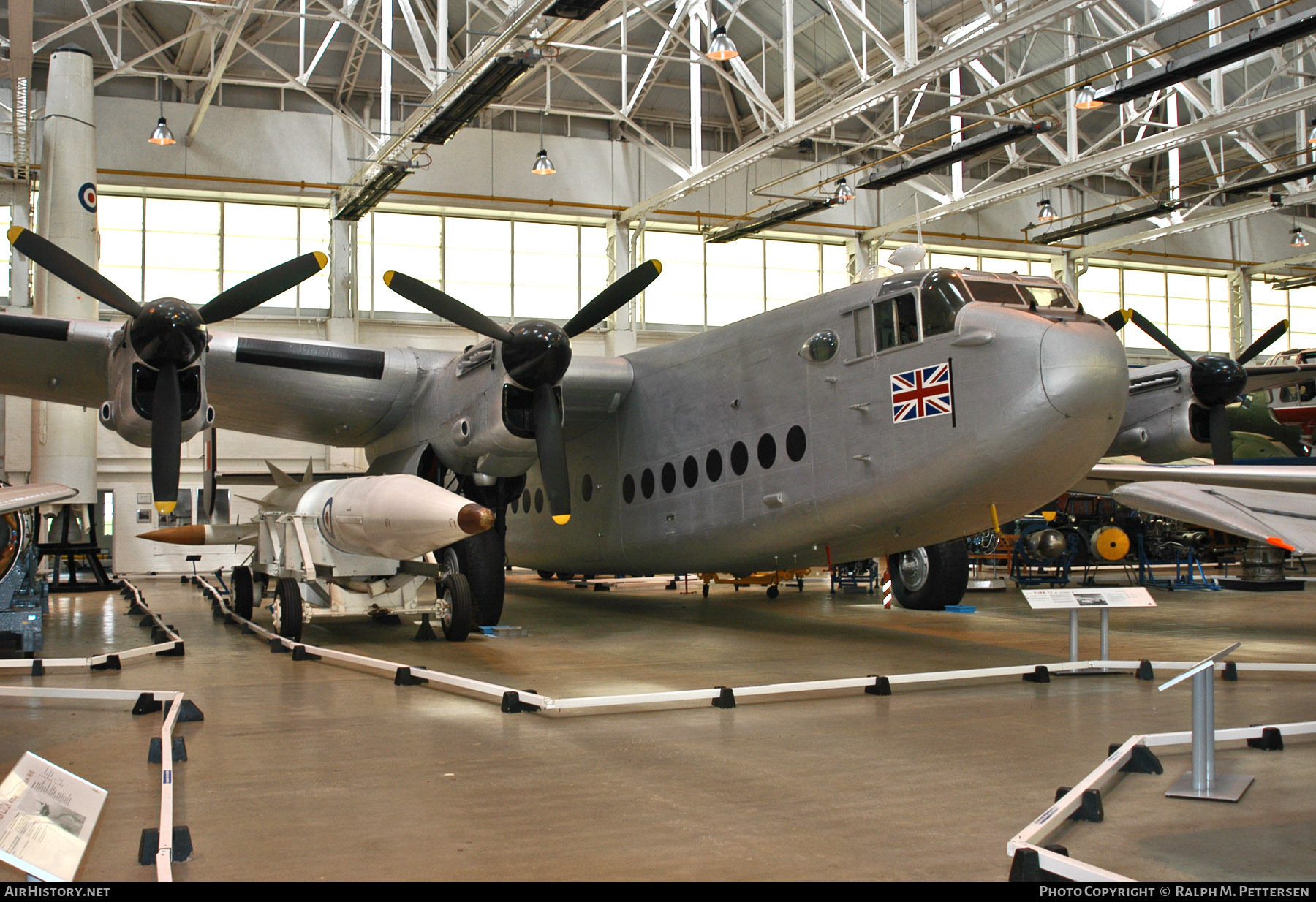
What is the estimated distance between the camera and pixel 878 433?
33.9 feet

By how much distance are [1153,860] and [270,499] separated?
44.1ft

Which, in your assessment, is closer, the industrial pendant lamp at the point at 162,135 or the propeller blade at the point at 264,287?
the propeller blade at the point at 264,287

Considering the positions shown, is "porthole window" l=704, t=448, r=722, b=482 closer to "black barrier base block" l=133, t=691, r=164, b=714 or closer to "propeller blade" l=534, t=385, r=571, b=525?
"propeller blade" l=534, t=385, r=571, b=525

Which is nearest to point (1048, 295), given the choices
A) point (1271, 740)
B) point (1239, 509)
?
point (1271, 740)

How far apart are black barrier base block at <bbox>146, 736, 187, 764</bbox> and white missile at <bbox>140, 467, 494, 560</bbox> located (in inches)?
180

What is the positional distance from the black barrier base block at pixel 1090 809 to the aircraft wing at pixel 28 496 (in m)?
6.57

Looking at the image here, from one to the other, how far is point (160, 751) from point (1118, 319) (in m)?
13.1

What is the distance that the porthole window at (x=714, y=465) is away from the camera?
40.7 ft

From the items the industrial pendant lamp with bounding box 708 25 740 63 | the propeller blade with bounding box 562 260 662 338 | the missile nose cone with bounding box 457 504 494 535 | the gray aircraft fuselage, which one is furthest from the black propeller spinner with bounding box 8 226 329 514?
the industrial pendant lamp with bounding box 708 25 740 63

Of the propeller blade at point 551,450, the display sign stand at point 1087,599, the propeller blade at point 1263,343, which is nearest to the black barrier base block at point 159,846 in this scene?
the display sign stand at point 1087,599

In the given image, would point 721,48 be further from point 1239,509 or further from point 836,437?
point 1239,509

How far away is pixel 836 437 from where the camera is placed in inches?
424

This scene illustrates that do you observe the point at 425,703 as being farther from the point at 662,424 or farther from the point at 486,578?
the point at 662,424

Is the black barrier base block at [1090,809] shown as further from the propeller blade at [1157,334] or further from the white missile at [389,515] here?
the propeller blade at [1157,334]
